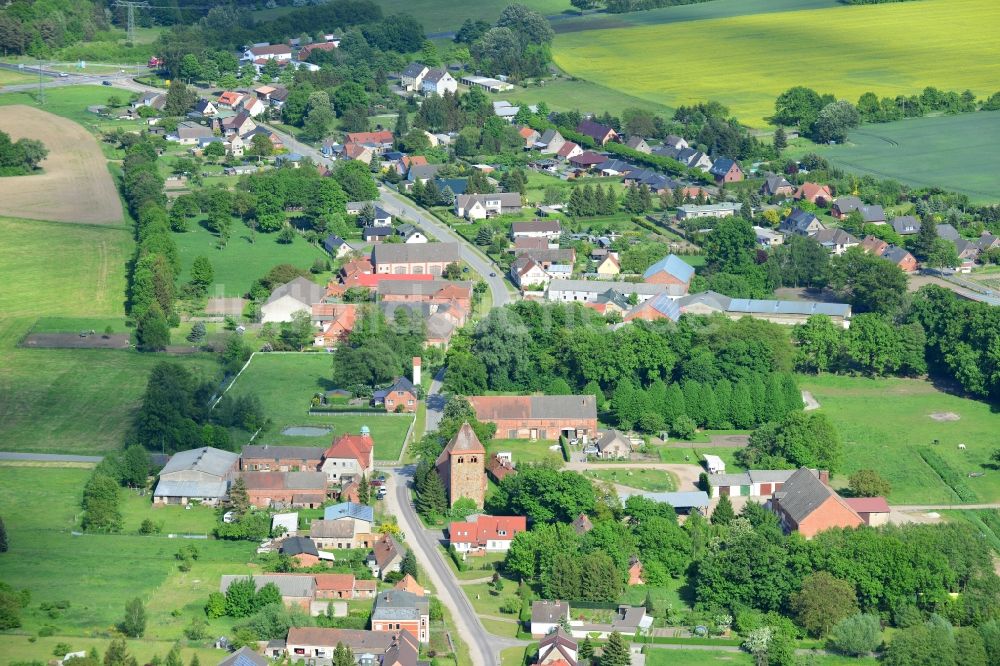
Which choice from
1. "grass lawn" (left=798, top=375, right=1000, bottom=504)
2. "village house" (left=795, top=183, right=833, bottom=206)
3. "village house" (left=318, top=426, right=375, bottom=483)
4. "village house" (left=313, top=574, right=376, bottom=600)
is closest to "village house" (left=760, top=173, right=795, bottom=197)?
"village house" (left=795, top=183, right=833, bottom=206)

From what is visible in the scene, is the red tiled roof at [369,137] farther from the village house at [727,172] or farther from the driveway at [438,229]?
the village house at [727,172]

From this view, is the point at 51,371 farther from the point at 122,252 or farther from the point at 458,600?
the point at 458,600

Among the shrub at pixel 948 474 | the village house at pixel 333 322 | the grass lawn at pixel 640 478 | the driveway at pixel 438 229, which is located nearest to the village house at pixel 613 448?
the grass lawn at pixel 640 478

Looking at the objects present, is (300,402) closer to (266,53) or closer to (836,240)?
(836,240)

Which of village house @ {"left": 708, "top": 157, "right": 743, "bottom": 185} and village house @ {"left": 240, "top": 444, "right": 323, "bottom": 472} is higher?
village house @ {"left": 708, "top": 157, "right": 743, "bottom": 185}

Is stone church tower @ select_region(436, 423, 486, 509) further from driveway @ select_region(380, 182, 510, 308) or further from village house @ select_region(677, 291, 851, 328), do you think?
driveway @ select_region(380, 182, 510, 308)

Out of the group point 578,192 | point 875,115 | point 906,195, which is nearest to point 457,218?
point 578,192

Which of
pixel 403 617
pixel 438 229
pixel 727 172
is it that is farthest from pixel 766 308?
pixel 403 617
